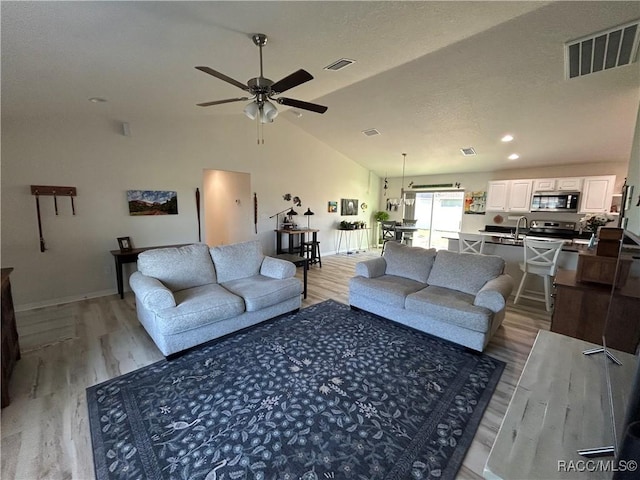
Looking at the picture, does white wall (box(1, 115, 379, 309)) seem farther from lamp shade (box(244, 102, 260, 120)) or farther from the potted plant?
the potted plant

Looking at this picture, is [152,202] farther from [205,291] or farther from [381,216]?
[381,216]

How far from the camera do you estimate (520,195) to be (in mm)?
6195

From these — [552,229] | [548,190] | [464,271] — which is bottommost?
[464,271]

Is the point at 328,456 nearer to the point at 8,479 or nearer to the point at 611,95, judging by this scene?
the point at 8,479

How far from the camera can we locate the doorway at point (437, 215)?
7.88 m

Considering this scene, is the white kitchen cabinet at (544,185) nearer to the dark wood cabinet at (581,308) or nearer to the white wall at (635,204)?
the white wall at (635,204)

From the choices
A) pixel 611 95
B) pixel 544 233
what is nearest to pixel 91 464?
pixel 611 95

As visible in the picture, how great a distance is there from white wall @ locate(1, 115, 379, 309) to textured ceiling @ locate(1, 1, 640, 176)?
12.2 inches

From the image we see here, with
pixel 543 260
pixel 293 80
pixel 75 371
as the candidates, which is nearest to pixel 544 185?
pixel 543 260

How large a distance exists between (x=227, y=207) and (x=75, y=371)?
4.65m

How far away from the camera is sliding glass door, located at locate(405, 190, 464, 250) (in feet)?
25.9

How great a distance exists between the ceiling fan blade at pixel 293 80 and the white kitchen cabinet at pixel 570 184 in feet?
20.5

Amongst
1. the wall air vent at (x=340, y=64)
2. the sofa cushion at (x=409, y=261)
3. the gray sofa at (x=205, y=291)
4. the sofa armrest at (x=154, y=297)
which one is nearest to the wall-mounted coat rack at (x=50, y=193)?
the gray sofa at (x=205, y=291)

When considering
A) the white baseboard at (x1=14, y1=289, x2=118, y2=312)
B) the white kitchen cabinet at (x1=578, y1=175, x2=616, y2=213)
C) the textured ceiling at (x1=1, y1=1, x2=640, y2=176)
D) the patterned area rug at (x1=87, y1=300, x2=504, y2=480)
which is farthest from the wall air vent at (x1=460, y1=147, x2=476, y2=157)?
the white baseboard at (x1=14, y1=289, x2=118, y2=312)
